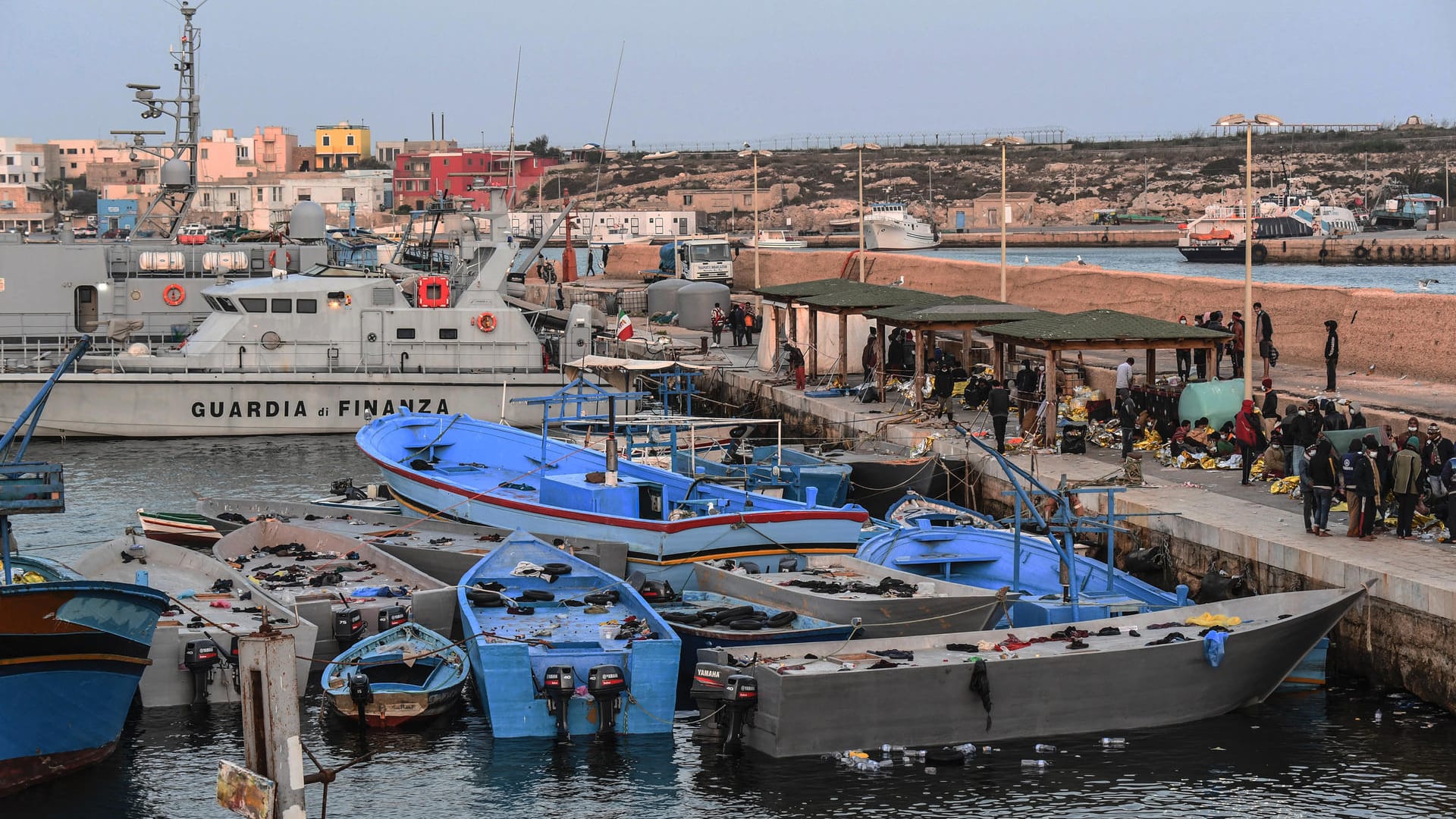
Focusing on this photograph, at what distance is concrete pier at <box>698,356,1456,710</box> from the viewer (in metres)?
15.6

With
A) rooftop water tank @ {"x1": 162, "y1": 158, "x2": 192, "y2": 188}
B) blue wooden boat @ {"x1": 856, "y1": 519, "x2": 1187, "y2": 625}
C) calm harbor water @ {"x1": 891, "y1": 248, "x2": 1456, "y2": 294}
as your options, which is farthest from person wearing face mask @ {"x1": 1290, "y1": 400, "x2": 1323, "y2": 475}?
calm harbor water @ {"x1": 891, "y1": 248, "x2": 1456, "y2": 294}

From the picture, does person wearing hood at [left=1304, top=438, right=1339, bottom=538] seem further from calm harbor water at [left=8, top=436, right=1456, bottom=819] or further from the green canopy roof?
the green canopy roof

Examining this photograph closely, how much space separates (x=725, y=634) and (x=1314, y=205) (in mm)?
87432

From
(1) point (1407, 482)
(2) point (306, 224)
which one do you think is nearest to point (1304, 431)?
(1) point (1407, 482)

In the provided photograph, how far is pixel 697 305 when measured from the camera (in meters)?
51.8

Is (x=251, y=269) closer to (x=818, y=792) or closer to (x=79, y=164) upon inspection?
(x=818, y=792)

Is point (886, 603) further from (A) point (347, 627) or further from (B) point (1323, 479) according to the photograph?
(A) point (347, 627)

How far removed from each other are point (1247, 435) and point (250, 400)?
2230cm

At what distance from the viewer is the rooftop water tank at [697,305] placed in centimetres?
5162

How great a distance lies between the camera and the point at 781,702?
14.2 m

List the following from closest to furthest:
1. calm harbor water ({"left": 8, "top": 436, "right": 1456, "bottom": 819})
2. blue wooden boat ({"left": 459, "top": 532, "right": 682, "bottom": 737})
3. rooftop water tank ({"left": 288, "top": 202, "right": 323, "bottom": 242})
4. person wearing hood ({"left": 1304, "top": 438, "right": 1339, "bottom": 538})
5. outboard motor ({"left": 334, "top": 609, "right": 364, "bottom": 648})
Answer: calm harbor water ({"left": 8, "top": 436, "right": 1456, "bottom": 819})
blue wooden boat ({"left": 459, "top": 532, "right": 682, "bottom": 737})
outboard motor ({"left": 334, "top": 609, "right": 364, "bottom": 648})
person wearing hood ({"left": 1304, "top": 438, "right": 1339, "bottom": 538})
rooftop water tank ({"left": 288, "top": 202, "right": 323, "bottom": 242})

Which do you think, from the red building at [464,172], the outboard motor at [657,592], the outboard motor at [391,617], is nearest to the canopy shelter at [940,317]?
the outboard motor at [657,592]

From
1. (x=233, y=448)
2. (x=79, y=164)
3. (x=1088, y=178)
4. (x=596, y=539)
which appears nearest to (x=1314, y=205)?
(x=1088, y=178)

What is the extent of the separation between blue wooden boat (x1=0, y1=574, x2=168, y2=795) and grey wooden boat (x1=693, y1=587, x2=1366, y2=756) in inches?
206
